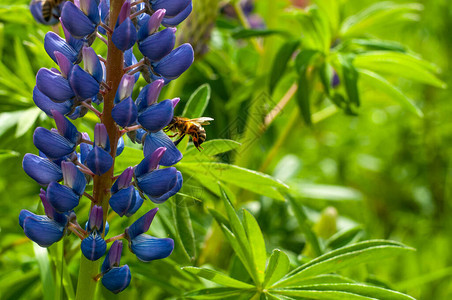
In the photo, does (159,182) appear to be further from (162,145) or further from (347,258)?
(347,258)

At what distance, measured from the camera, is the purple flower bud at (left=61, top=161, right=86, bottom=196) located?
75 centimetres

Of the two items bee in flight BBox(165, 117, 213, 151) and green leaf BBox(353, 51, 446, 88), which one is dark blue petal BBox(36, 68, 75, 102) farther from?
green leaf BBox(353, 51, 446, 88)

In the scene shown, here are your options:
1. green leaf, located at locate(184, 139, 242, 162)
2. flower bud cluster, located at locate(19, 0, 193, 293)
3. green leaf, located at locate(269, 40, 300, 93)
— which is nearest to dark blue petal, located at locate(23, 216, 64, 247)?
flower bud cluster, located at locate(19, 0, 193, 293)

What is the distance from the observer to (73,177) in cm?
75

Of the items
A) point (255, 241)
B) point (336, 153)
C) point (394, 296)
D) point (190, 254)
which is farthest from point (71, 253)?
point (336, 153)

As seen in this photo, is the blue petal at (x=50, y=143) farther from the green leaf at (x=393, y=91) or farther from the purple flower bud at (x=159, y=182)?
the green leaf at (x=393, y=91)

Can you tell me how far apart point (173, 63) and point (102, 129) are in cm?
15

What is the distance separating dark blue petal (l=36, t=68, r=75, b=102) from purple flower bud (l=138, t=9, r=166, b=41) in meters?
0.13

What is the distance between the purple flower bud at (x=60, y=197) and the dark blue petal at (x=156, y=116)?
15 centimetres

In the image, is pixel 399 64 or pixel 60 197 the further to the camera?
pixel 399 64

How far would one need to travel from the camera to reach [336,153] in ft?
7.80

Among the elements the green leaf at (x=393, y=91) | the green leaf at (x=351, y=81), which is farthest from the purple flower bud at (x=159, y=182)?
the green leaf at (x=393, y=91)

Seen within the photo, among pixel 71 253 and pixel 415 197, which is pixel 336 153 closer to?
pixel 415 197

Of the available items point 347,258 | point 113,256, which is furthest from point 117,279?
point 347,258
